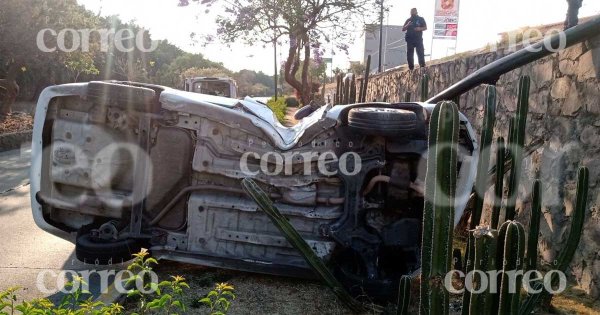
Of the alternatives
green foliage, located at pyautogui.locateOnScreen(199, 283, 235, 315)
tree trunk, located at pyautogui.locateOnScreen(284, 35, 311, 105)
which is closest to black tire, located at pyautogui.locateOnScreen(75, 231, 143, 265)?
green foliage, located at pyautogui.locateOnScreen(199, 283, 235, 315)

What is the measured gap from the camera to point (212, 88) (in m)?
12.5

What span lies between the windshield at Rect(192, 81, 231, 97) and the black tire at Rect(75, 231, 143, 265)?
8.25 metres

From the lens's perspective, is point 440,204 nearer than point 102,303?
Yes

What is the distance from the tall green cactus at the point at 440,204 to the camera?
207 centimetres

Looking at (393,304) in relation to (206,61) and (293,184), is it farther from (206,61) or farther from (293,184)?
(206,61)

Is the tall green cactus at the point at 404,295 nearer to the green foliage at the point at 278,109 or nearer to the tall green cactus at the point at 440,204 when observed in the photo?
the tall green cactus at the point at 440,204

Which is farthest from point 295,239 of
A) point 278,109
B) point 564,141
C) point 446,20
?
point 278,109

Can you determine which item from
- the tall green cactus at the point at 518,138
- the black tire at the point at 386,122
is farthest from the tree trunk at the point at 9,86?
the tall green cactus at the point at 518,138

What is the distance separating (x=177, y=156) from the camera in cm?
430

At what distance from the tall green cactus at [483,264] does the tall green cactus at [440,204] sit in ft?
0.98

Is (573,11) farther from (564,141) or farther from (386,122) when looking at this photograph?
(386,122)

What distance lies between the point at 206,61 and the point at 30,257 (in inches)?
2688

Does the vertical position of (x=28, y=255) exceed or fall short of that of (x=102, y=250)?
it falls short

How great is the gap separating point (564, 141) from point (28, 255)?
5058mm
